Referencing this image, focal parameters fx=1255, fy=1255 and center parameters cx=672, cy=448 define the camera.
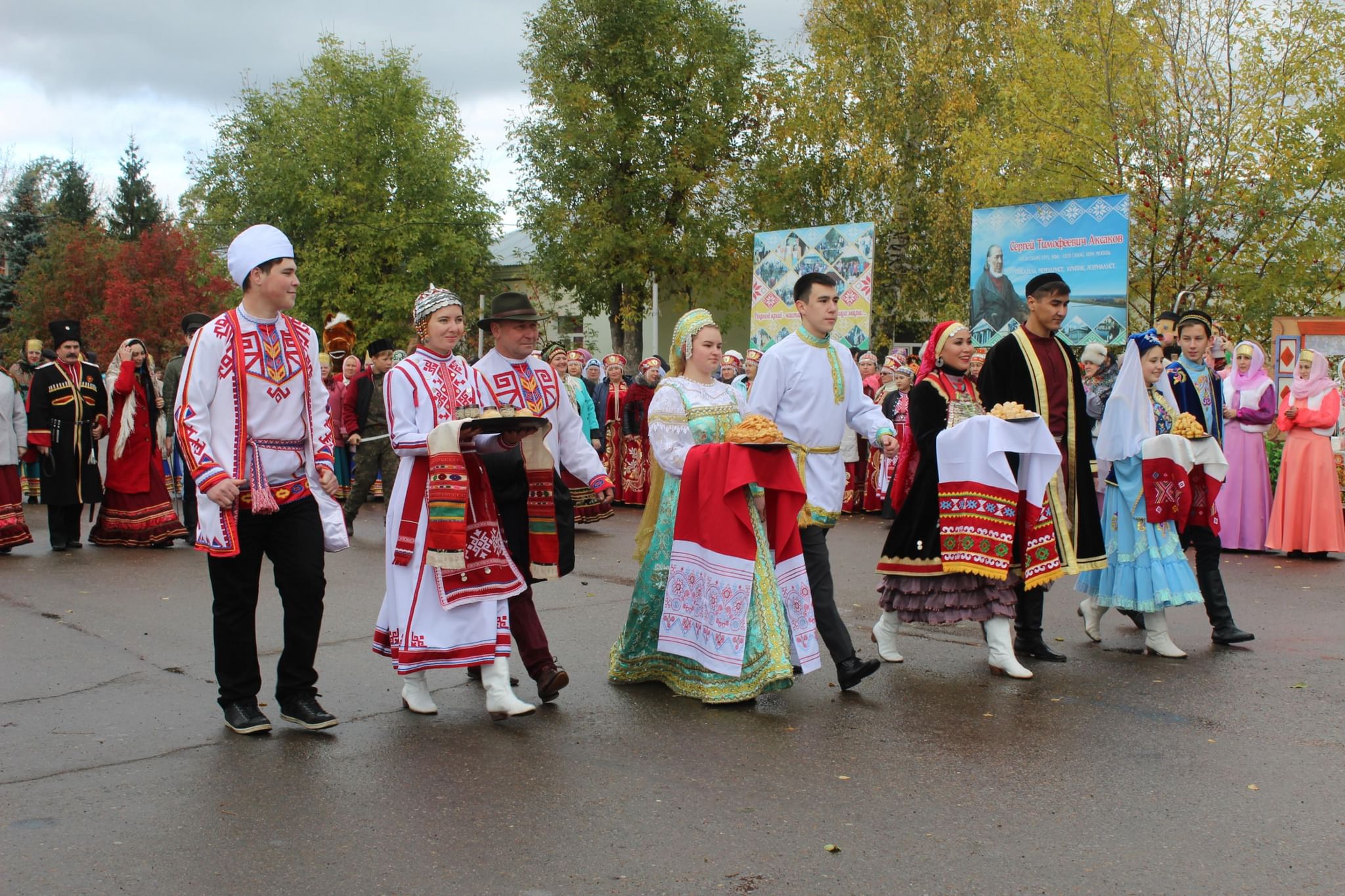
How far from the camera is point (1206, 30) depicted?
20.2 meters

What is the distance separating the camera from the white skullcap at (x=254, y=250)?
17.7 feet

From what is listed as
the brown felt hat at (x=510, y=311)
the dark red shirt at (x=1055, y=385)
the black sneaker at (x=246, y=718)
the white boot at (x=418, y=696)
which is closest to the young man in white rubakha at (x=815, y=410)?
the dark red shirt at (x=1055, y=385)

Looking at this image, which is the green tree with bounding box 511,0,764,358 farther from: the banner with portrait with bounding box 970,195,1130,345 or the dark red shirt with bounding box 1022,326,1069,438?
the dark red shirt with bounding box 1022,326,1069,438

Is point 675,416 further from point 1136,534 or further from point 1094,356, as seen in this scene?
point 1094,356

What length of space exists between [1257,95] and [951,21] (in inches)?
597

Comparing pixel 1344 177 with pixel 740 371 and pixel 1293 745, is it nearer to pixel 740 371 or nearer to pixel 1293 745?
pixel 740 371

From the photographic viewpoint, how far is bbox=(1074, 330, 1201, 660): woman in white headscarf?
7.31 m

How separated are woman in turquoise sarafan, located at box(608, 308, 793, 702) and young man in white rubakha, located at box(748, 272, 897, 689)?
238mm

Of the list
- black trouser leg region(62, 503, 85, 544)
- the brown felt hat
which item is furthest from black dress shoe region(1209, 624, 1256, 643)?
black trouser leg region(62, 503, 85, 544)

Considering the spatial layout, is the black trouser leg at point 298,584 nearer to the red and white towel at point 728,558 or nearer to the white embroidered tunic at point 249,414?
the white embroidered tunic at point 249,414

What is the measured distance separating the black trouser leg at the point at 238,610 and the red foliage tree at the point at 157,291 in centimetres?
4480

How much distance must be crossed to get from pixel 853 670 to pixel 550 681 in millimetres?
1511

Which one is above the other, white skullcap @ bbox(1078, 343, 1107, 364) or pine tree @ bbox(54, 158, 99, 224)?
pine tree @ bbox(54, 158, 99, 224)

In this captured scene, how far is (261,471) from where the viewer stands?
5.35 m
